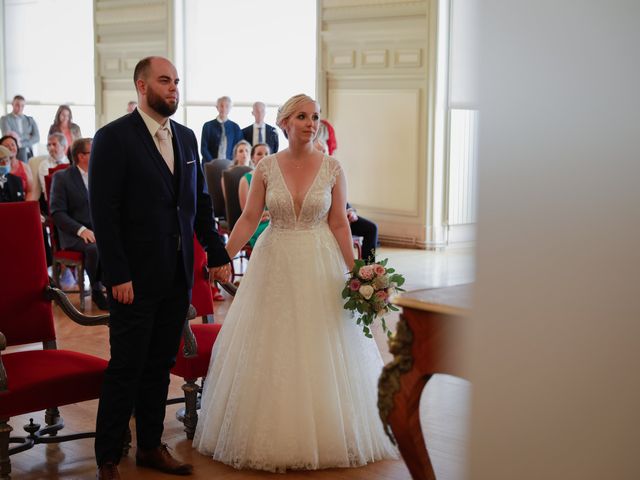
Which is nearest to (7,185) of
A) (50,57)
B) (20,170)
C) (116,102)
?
(20,170)

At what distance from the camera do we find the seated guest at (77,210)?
7000 millimetres

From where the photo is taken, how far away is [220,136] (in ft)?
36.3

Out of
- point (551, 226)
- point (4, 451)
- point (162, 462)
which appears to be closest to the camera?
point (551, 226)

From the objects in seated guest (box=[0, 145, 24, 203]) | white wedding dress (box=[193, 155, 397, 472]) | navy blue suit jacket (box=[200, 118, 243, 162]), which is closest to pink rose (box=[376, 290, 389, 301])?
white wedding dress (box=[193, 155, 397, 472])

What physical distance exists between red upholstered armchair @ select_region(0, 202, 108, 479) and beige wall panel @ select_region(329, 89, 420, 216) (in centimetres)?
699

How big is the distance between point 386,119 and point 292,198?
6897 millimetres

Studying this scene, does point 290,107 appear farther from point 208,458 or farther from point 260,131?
point 260,131

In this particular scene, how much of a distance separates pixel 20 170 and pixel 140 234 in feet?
18.9

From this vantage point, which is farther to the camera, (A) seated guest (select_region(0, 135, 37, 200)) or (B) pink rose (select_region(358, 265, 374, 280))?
(A) seated guest (select_region(0, 135, 37, 200))

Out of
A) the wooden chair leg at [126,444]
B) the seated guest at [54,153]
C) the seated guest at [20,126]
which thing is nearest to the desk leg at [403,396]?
the wooden chair leg at [126,444]

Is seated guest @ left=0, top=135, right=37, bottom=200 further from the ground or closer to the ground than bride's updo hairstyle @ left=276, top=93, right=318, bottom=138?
closer to the ground

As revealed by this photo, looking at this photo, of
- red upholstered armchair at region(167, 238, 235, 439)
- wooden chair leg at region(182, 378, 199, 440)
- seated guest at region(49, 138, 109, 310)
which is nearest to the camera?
red upholstered armchair at region(167, 238, 235, 439)

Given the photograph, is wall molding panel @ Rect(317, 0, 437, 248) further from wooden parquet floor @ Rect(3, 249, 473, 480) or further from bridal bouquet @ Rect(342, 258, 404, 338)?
bridal bouquet @ Rect(342, 258, 404, 338)

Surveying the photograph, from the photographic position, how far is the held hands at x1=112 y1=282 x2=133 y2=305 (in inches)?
131
